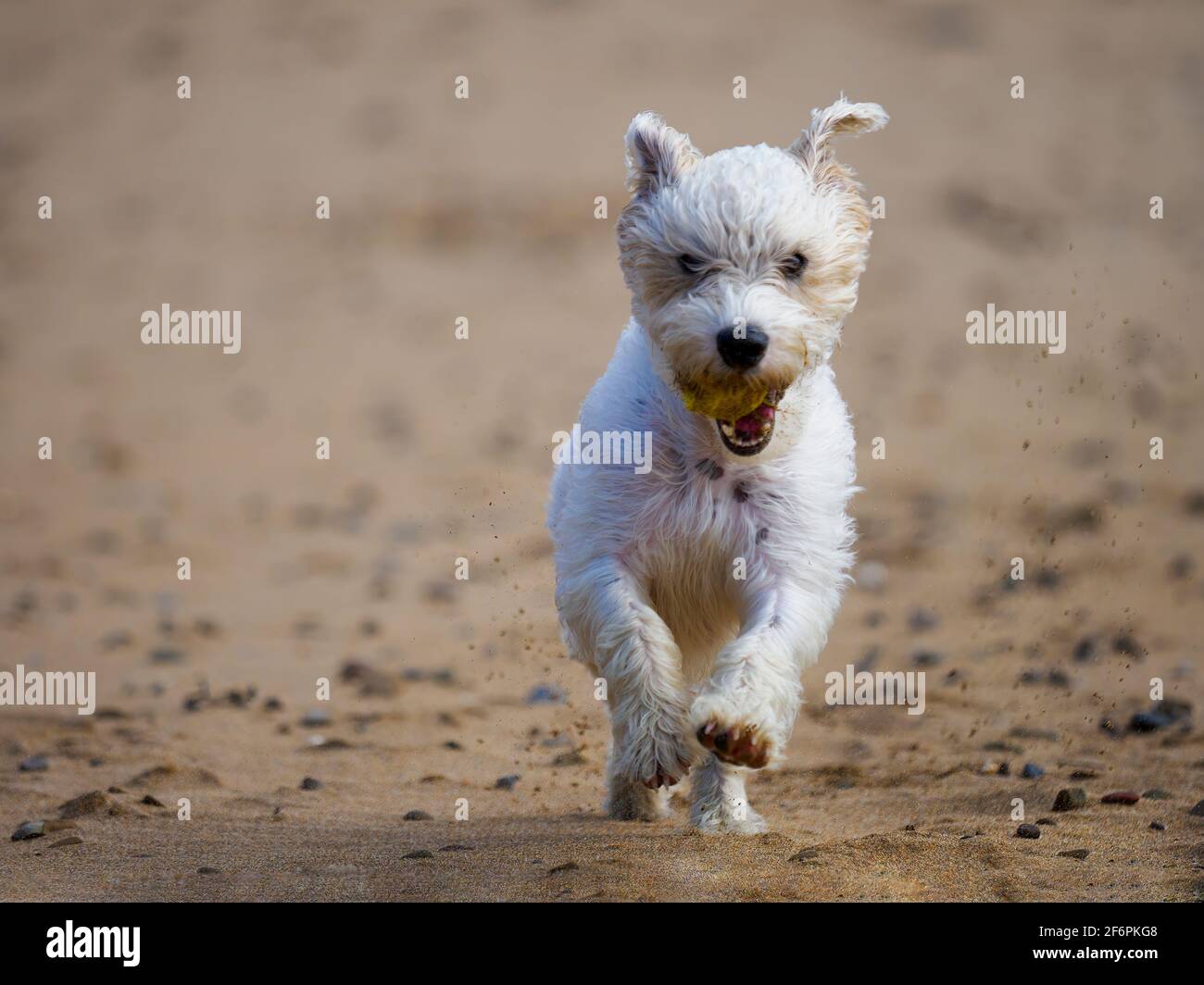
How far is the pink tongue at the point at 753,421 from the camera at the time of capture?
613 cm

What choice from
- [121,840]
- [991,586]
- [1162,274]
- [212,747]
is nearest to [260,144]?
[1162,274]

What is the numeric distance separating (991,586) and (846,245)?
6764mm

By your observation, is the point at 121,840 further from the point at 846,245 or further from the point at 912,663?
the point at 912,663

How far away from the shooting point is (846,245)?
614 centimetres

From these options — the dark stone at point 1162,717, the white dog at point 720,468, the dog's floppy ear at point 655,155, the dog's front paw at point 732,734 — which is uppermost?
the dog's floppy ear at point 655,155

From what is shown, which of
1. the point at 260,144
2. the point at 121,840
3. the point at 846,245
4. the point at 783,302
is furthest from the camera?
the point at 260,144

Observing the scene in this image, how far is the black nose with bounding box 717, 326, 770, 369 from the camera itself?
559 centimetres

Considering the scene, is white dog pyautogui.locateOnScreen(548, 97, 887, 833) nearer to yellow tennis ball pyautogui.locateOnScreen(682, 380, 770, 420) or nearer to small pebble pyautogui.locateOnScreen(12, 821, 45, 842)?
yellow tennis ball pyautogui.locateOnScreen(682, 380, 770, 420)

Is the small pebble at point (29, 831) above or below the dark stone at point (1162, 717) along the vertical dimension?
below

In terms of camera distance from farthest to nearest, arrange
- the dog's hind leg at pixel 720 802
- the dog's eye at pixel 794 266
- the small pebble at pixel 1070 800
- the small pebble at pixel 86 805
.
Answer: the small pebble at pixel 1070 800, the small pebble at pixel 86 805, the dog's hind leg at pixel 720 802, the dog's eye at pixel 794 266

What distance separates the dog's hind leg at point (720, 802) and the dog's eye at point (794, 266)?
2056 millimetres

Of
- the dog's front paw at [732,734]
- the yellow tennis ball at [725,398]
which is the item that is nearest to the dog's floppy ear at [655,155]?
the yellow tennis ball at [725,398]

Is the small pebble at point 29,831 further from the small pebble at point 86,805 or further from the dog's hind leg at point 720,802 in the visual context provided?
the dog's hind leg at point 720,802

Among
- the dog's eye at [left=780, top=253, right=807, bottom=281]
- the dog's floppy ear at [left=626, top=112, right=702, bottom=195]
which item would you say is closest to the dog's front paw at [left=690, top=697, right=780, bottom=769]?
the dog's eye at [left=780, top=253, right=807, bottom=281]
